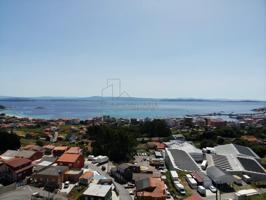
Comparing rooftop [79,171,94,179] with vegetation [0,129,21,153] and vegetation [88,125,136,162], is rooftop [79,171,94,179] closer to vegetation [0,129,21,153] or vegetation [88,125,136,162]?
vegetation [88,125,136,162]

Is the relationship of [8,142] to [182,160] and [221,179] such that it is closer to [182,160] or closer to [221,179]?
[182,160]

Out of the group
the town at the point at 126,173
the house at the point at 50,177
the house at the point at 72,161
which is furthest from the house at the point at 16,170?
the house at the point at 72,161

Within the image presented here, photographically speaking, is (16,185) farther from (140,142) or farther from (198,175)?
(140,142)

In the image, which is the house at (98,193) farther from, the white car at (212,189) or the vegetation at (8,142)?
the vegetation at (8,142)

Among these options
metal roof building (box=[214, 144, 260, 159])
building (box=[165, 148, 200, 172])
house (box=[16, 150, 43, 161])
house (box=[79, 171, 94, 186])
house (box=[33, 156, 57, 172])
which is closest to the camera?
house (box=[79, 171, 94, 186])

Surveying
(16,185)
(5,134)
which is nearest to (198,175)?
(16,185)

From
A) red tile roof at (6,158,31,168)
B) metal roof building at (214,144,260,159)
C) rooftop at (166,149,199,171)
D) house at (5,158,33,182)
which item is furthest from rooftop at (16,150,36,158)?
metal roof building at (214,144,260,159)
